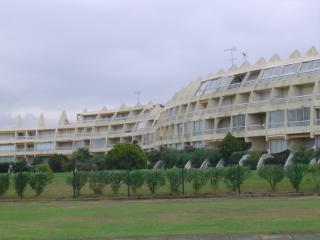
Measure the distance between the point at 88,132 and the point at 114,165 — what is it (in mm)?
68568

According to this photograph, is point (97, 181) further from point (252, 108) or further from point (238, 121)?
point (238, 121)

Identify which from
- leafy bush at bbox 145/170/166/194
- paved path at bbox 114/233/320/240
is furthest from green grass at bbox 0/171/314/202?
paved path at bbox 114/233/320/240

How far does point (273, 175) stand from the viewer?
2978cm

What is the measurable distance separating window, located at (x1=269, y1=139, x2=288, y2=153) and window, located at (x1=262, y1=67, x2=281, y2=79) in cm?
793

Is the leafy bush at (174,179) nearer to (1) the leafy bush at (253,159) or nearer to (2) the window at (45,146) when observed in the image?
(1) the leafy bush at (253,159)

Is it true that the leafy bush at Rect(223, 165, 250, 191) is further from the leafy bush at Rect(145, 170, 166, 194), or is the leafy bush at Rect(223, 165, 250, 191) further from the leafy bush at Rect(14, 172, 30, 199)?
the leafy bush at Rect(14, 172, 30, 199)

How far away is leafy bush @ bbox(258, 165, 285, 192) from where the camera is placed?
2970 cm

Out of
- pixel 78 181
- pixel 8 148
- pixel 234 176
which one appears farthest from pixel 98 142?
pixel 234 176

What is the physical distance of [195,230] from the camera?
13.9 metres

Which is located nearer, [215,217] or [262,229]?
[262,229]

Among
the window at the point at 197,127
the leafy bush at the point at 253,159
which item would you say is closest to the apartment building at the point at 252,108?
the window at the point at 197,127

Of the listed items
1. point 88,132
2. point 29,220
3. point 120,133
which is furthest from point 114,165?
point 88,132

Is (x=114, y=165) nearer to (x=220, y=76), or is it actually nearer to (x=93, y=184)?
(x=93, y=184)

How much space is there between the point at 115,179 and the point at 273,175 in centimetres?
834
